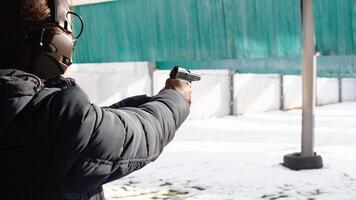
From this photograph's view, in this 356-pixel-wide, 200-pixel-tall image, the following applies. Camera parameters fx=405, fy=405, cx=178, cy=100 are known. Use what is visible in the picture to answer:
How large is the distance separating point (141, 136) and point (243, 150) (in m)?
7.06

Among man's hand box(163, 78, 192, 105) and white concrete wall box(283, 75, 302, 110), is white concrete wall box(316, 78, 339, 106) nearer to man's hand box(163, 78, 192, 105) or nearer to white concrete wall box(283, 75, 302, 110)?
white concrete wall box(283, 75, 302, 110)

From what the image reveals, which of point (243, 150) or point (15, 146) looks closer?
point (15, 146)

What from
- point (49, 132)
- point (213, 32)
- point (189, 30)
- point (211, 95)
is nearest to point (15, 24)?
point (49, 132)

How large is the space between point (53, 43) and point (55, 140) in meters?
0.24

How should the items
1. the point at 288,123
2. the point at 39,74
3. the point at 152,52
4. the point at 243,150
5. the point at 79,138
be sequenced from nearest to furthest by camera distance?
the point at 79,138 → the point at 39,74 → the point at 152,52 → the point at 243,150 → the point at 288,123

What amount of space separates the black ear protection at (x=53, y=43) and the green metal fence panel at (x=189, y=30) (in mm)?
5235

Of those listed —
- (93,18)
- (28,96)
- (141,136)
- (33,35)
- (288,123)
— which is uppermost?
(93,18)

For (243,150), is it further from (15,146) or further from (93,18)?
(15,146)

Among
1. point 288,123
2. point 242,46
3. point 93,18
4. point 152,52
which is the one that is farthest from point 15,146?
point 288,123

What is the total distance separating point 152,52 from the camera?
278 inches

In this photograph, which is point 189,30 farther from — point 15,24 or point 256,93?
point 256,93

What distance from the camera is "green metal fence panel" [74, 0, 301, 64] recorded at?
5.88m

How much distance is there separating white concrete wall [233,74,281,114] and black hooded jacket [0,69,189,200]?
44.5 ft

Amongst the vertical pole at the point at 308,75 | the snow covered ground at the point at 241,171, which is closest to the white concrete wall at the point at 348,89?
the snow covered ground at the point at 241,171
